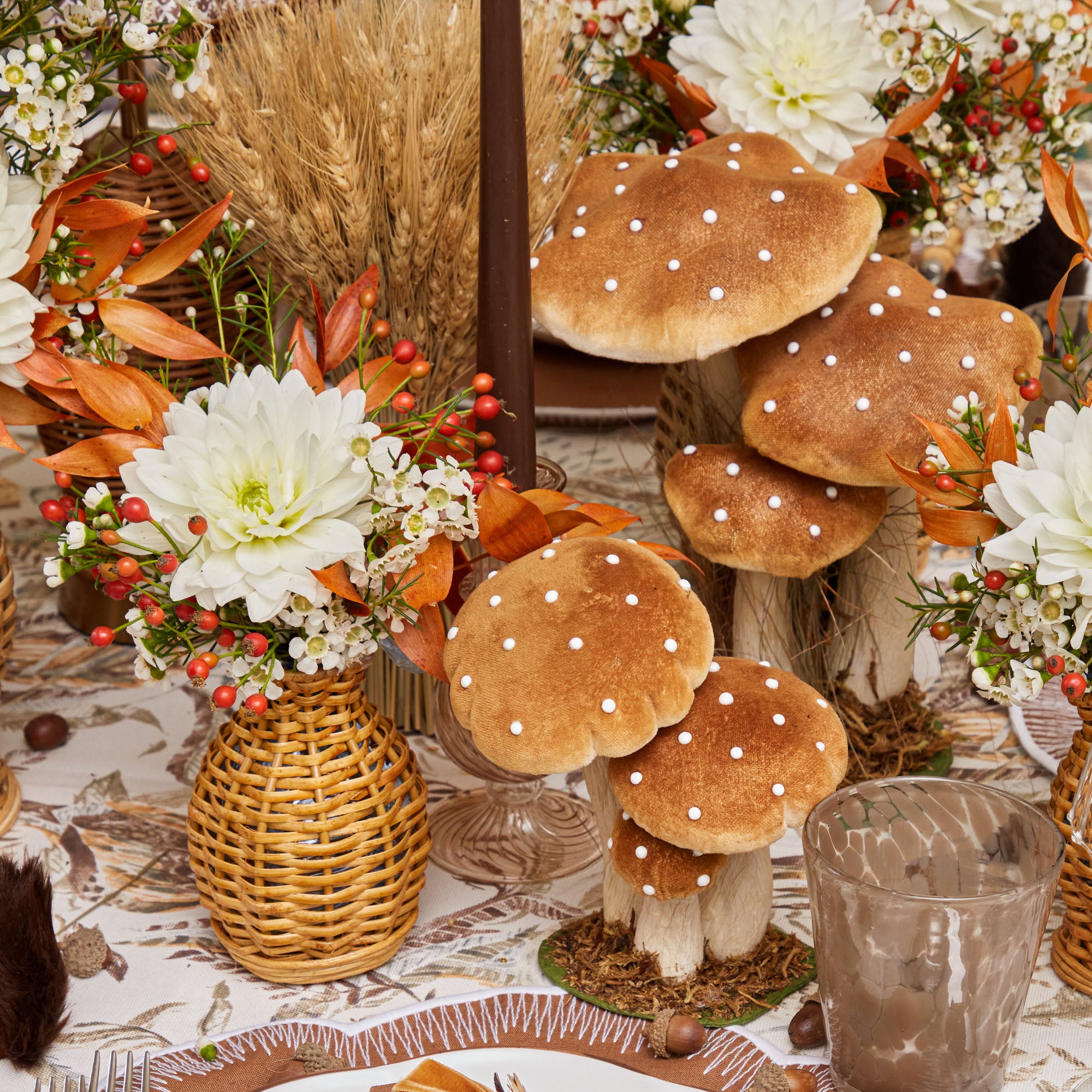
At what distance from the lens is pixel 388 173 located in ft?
2.26

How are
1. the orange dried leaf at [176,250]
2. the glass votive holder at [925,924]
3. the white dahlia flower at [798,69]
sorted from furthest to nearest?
the white dahlia flower at [798,69], the orange dried leaf at [176,250], the glass votive holder at [925,924]

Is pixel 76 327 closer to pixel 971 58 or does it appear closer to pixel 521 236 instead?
pixel 521 236

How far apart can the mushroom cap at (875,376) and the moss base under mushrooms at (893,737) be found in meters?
0.23

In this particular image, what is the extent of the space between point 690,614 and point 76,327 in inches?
13.0

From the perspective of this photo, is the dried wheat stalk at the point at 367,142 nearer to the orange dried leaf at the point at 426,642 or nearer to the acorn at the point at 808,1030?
the orange dried leaf at the point at 426,642

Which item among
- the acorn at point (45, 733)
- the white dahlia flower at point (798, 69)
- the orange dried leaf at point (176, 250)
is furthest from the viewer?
the acorn at point (45, 733)

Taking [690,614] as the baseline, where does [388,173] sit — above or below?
above

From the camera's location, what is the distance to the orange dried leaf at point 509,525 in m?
0.62

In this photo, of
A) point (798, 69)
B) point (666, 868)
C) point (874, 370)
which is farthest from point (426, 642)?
point (798, 69)

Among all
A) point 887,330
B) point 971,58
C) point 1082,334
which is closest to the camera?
point 887,330

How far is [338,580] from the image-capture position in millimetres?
583

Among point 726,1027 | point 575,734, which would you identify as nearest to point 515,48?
point 575,734

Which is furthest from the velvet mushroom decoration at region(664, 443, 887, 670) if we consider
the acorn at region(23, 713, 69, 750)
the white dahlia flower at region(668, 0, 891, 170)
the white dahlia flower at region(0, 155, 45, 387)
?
the acorn at region(23, 713, 69, 750)

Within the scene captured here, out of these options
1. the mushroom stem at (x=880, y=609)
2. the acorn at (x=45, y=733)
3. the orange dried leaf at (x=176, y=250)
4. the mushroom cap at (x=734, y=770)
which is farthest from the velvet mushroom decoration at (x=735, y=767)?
the acorn at (x=45, y=733)
